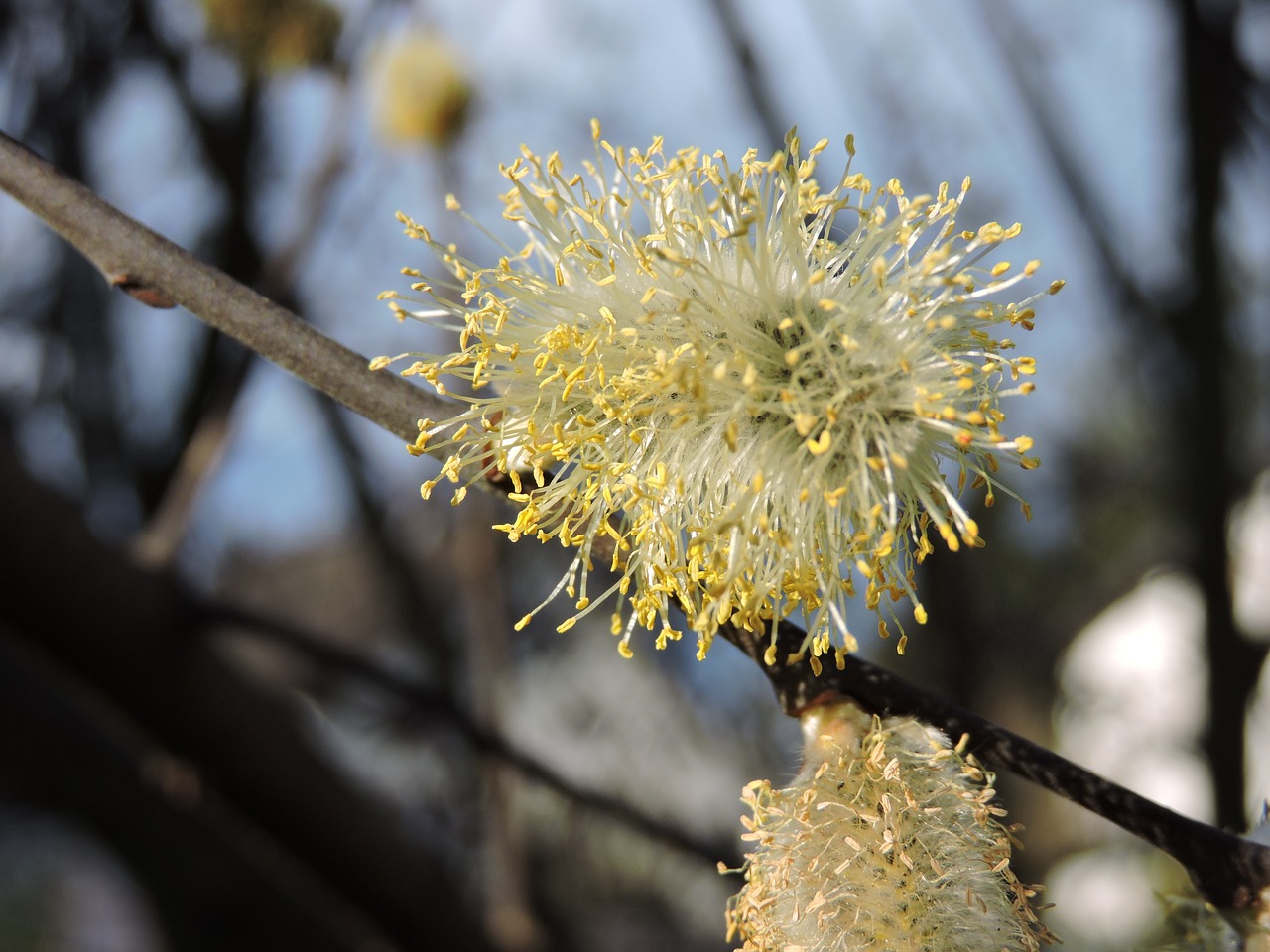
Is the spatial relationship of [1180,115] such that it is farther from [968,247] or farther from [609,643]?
[609,643]

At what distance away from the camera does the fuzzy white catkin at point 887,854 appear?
65 centimetres

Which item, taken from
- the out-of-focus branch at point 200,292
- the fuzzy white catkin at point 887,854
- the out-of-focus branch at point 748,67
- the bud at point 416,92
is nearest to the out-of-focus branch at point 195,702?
the out-of-focus branch at point 200,292

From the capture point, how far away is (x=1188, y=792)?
352cm

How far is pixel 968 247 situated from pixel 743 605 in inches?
10.1

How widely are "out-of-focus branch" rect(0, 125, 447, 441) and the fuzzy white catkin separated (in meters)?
0.32

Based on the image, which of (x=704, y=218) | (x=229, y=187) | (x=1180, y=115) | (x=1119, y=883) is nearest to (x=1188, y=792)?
(x=1119, y=883)

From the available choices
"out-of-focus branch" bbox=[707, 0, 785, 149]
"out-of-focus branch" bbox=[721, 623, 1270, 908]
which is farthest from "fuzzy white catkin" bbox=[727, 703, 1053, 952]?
"out-of-focus branch" bbox=[707, 0, 785, 149]

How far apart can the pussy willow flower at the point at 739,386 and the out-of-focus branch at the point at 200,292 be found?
0.02 metres

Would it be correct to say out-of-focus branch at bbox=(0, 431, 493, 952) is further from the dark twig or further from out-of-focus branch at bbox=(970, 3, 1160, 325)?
out-of-focus branch at bbox=(970, 3, 1160, 325)

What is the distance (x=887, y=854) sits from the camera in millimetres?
656

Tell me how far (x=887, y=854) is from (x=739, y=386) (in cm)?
29

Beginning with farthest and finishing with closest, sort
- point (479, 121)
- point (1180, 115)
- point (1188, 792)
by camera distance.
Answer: point (1188, 792), point (479, 121), point (1180, 115)

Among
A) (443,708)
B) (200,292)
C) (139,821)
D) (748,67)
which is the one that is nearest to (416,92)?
(748,67)

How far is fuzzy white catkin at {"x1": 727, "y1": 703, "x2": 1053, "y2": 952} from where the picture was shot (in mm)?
645
